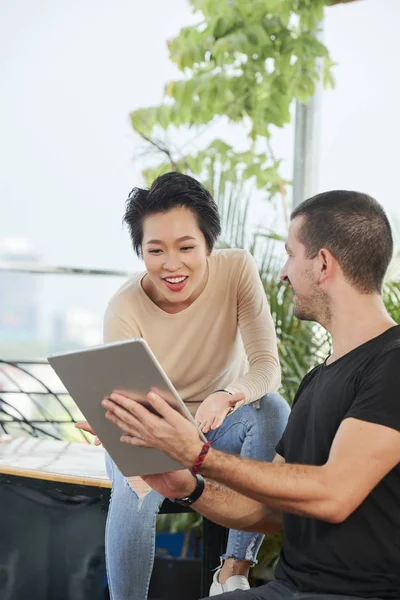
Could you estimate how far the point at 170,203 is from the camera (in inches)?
79.6

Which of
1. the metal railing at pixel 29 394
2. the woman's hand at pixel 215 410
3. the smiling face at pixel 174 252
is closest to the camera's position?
the woman's hand at pixel 215 410

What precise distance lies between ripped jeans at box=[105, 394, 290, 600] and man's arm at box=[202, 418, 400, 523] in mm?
664

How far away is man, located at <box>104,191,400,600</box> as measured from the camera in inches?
48.4

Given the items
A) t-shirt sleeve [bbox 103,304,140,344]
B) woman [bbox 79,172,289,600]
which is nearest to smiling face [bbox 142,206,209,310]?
woman [bbox 79,172,289,600]

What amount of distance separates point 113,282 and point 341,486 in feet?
7.72

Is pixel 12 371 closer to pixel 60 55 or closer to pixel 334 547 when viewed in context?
pixel 334 547

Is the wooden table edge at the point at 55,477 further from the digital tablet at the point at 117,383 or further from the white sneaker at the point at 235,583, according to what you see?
the digital tablet at the point at 117,383

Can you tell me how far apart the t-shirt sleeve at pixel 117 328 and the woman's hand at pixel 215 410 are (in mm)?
283

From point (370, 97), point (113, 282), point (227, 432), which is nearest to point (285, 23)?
point (370, 97)

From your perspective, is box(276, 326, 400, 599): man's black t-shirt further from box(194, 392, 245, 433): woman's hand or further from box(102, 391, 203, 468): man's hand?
box(194, 392, 245, 433): woman's hand

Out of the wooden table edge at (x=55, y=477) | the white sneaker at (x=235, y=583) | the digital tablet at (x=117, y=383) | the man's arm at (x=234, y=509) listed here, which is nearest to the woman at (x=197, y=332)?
the white sneaker at (x=235, y=583)

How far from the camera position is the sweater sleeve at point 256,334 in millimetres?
1994

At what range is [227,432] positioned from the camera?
2.02m

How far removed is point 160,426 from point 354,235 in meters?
0.44
